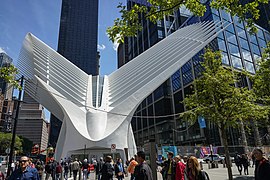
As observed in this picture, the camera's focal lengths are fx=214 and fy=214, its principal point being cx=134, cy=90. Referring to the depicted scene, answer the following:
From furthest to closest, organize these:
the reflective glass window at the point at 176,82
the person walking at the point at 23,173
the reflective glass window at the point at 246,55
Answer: the reflective glass window at the point at 176,82 < the reflective glass window at the point at 246,55 < the person walking at the point at 23,173

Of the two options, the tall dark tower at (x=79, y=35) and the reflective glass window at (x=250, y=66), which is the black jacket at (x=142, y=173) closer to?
the reflective glass window at (x=250, y=66)

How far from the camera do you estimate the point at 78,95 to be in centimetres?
3444


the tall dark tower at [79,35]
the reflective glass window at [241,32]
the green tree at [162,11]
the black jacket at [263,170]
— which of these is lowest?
the black jacket at [263,170]

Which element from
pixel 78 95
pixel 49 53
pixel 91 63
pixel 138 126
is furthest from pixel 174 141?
pixel 91 63

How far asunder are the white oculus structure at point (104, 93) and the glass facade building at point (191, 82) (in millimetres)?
4861

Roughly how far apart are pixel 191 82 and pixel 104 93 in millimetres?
23153

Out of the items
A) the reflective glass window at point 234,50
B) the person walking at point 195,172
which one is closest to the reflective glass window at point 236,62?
the reflective glass window at point 234,50

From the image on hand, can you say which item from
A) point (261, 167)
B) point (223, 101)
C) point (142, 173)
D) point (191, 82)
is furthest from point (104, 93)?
point (261, 167)

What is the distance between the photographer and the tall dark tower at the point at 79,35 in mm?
150375

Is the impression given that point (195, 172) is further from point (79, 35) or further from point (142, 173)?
point (79, 35)

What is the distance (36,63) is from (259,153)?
107 ft

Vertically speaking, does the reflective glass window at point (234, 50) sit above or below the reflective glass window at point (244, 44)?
below

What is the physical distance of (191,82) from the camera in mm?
51031

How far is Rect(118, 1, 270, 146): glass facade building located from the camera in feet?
149
